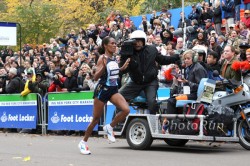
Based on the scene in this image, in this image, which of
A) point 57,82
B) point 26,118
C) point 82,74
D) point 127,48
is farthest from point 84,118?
point 127,48

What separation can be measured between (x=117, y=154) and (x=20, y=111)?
7.89 meters

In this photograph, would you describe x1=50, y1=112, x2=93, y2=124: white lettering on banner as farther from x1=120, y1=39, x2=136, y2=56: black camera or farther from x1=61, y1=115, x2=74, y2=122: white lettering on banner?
x1=120, y1=39, x2=136, y2=56: black camera

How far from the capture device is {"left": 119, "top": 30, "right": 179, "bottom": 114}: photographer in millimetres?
13076

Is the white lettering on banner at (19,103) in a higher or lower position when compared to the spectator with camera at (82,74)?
lower

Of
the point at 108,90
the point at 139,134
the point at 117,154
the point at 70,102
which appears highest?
the point at 108,90

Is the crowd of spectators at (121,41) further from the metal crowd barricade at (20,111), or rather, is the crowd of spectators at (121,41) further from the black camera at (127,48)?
the black camera at (127,48)

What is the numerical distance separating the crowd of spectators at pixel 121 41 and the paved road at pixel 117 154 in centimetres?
191

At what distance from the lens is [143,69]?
1320cm

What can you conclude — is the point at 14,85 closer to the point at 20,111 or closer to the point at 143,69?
the point at 20,111

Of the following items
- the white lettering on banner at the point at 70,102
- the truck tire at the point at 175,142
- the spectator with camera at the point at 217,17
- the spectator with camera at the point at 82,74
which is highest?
the spectator with camera at the point at 217,17

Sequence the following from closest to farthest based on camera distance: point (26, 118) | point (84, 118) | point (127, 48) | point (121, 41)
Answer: point (127, 48), point (121, 41), point (84, 118), point (26, 118)

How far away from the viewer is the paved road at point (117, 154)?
1071 cm

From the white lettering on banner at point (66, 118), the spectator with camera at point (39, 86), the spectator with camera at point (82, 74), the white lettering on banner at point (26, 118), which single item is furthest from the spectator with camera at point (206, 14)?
the white lettering on banner at point (26, 118)

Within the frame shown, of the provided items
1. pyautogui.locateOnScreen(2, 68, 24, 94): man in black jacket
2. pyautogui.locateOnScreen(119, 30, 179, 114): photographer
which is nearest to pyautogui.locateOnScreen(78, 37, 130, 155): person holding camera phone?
pyautogui.locateOnScreen(119, 30, 179, 114): photographer
